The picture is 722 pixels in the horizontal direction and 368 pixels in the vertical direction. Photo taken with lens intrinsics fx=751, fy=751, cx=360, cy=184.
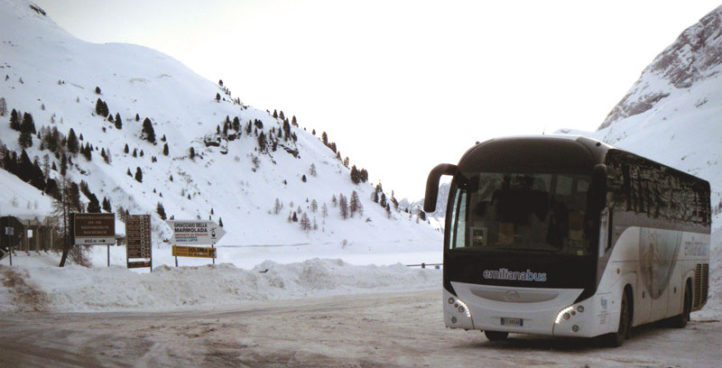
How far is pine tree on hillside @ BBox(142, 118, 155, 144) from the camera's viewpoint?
18312 cm

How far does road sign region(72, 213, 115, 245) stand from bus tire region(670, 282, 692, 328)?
25.5 m

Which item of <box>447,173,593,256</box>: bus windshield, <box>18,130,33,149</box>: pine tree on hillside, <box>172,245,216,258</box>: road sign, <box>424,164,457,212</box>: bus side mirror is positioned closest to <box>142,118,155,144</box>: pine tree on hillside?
<box>18,130,33,149</box>: pine tree on hillside

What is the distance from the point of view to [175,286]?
31.2 metres

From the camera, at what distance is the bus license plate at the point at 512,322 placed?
13602 mm

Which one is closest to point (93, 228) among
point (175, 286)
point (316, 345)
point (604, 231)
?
point (175, 286)

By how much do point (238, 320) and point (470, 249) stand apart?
9.10 m

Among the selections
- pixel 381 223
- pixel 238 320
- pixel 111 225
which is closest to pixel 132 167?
pixel 381 223

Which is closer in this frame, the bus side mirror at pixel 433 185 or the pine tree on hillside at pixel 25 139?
the bus side mirror at pixel 433 185

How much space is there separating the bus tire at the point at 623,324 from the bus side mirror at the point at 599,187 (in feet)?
7.61

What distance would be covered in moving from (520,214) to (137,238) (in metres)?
27.1

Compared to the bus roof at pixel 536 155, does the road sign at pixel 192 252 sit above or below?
below

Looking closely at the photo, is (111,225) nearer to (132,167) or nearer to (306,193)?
(132,167)

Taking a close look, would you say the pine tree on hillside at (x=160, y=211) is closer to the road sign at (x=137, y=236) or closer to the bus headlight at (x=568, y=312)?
the road sign at (x=137, y=236)

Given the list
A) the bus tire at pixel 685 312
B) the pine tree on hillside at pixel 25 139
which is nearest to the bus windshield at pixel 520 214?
the bus tire at pixel 685 312
